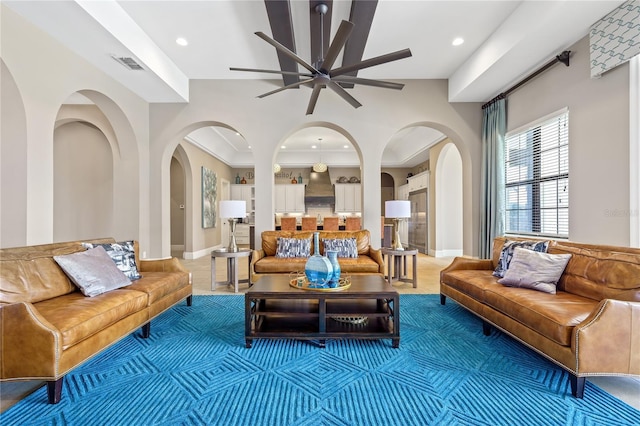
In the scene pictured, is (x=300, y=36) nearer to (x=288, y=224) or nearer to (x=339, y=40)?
(x=339, y=40)

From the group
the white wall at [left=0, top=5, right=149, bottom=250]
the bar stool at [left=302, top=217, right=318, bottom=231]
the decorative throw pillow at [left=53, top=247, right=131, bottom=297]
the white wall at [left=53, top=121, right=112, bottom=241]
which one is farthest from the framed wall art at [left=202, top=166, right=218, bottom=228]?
the decorative throw pillow at [left=53, top=247, right=131, bottom=297]

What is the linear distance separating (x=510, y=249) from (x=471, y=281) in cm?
58

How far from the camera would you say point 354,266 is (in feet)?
12.4

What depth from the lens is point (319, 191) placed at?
9422 millimetres

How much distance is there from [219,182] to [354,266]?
635 centimetres

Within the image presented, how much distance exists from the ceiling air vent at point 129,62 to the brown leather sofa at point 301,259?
106 inches

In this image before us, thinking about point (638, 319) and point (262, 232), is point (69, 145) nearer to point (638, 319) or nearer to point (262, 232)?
point (262, 232)

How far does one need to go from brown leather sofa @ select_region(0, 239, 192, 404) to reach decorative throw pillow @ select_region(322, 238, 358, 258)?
6.81 feet

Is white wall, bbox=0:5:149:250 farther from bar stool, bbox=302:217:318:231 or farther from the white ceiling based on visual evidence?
bar stool, bbox=302:217:318:231

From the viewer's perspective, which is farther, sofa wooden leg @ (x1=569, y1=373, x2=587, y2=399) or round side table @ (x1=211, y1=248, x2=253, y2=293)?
round side table @ (x1=211, y1=248, x2=253, y2=293)

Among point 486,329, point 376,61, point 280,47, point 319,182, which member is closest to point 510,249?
point 486,329

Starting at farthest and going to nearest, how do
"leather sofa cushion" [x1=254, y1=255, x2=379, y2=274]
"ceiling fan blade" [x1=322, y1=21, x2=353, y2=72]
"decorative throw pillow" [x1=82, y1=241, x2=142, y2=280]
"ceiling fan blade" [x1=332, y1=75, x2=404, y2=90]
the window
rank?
"leather sofa cushion" [x1=254, y1=255, x2=379, y2=274] → the window → "ceiling fan blade" [x1=332, y1=75, x2=404, y2=90] → "decorative throw pillow" [x1=82, y1=241, x2=142, y2=280] → "ceiling fan blade" [x1=322, y1=21, x2=353, y2=72]

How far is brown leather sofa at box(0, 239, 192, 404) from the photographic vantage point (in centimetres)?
161

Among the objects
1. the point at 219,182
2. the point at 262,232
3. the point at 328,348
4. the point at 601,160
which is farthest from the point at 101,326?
the point at 219,182
